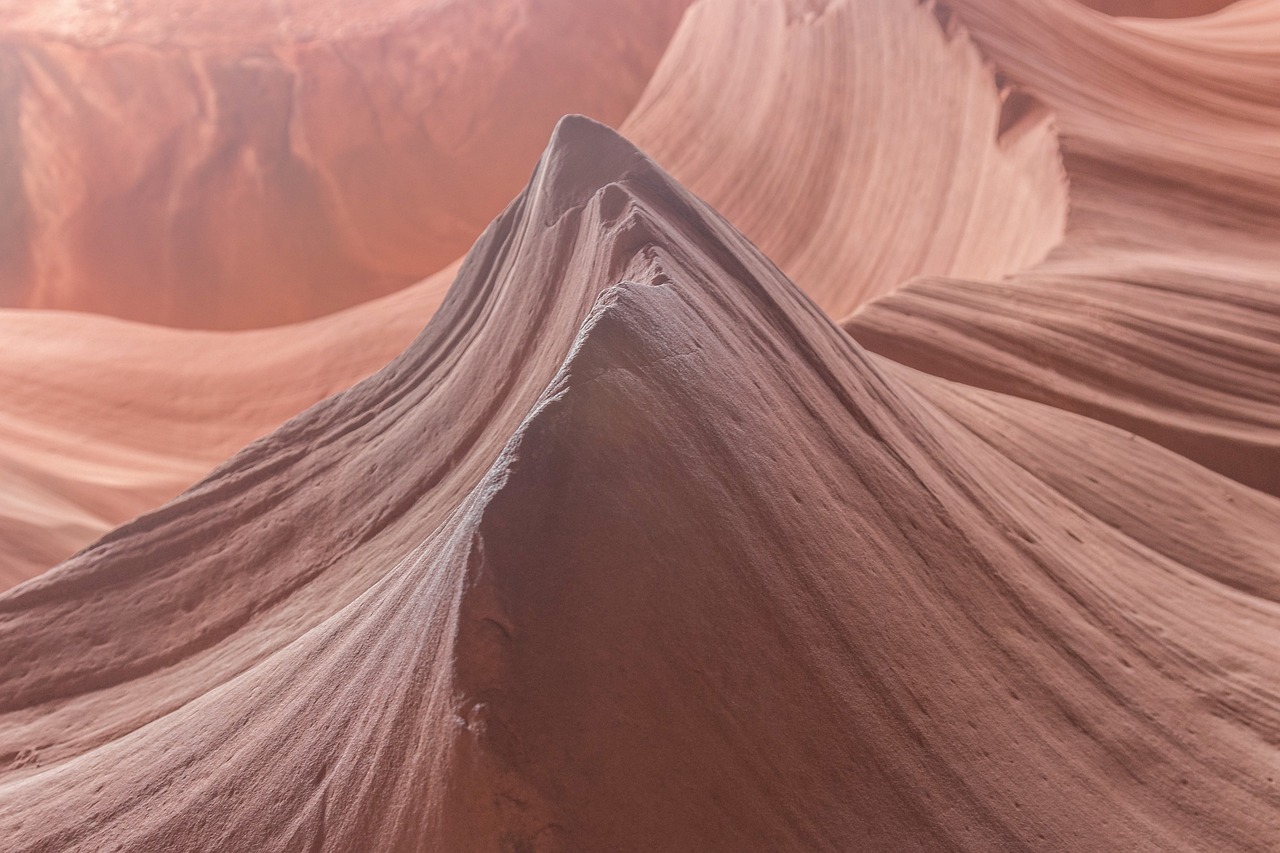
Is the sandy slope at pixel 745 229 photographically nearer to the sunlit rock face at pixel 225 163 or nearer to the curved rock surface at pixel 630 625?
the sunlit rock face at pixel 225 163

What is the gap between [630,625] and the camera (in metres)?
0.78

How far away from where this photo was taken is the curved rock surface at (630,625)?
0.76m

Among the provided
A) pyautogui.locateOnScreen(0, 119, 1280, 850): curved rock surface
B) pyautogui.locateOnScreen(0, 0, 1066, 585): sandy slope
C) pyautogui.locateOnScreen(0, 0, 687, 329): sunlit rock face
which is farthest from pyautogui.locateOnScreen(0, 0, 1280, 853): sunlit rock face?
pyautogui.locateOnScreen(0, 0, 687, 329): sunlit rock face


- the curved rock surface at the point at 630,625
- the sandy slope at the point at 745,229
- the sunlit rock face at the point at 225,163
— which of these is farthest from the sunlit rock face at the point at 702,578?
the sunlit rock face at the point at 225,163

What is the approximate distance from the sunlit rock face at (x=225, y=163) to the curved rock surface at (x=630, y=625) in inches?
185

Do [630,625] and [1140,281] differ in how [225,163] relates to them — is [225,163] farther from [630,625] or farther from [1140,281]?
[630,625]

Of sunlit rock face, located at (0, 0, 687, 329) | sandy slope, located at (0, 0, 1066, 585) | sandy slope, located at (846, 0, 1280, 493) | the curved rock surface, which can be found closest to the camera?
the curved rock surface

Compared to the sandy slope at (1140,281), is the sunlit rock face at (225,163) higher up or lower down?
higher up

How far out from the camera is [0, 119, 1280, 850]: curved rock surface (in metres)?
0.76

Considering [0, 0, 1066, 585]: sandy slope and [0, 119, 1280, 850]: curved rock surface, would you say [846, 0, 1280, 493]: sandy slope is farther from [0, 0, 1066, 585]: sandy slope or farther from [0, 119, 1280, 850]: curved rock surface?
[0, 119, 1280, 850]: curved rock surface

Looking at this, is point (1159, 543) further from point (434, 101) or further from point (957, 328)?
point (434, 101)

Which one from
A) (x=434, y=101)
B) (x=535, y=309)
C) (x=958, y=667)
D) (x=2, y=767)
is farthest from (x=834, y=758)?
(x=434, y=101)

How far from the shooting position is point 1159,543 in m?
1.52

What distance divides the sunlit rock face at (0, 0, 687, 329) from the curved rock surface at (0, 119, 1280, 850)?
470 centimetres
